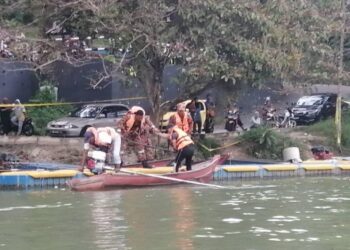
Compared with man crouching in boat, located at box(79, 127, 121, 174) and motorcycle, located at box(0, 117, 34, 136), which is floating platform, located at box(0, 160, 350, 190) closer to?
man crouching in boat, located at box(79, 127, 121, 174)

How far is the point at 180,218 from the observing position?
1816cm

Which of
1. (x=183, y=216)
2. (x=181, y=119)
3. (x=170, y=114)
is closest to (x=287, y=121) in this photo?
(x=170, y=114)

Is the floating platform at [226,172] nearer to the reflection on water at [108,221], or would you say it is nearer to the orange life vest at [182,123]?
the orange life vest at [182,123]

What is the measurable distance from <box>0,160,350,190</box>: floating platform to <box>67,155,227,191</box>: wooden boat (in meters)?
0.77

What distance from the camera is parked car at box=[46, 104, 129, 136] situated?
3306cm

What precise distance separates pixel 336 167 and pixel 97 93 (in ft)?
45.9

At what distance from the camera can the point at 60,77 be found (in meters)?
37.6

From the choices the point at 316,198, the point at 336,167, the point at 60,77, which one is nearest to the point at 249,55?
the point at 336,167

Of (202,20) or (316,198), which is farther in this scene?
(202,20)

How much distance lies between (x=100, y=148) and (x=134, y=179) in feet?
3.80

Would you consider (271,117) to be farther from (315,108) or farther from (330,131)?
(330,131)

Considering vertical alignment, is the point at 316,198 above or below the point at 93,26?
below

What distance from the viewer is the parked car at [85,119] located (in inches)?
1302

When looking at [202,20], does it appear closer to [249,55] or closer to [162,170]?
[249,55]
